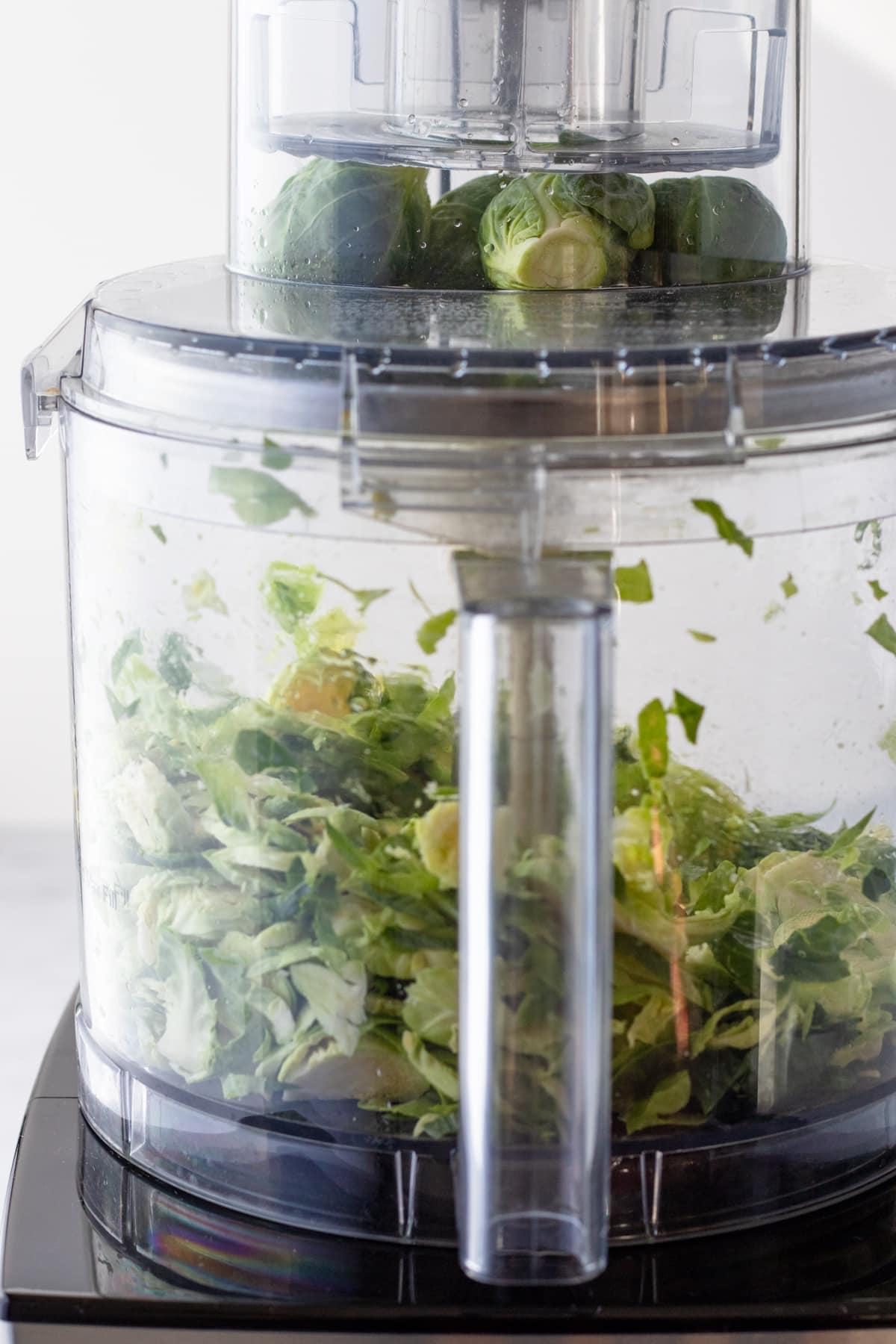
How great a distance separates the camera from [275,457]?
515 millimetres

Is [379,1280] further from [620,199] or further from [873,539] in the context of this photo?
[620,199]

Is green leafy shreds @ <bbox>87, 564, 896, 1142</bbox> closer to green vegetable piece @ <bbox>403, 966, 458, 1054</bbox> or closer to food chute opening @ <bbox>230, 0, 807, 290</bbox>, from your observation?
green vegetable piece @ <bbox>403, 966, 458, 1054</bbox>

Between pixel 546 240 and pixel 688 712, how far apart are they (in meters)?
0.22

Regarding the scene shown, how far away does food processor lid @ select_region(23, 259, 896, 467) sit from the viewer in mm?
489

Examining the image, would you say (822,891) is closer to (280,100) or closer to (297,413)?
(297,413)

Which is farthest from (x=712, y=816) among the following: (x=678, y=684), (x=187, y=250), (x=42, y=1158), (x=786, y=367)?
(x=187, y=250)

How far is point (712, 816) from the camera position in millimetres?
537

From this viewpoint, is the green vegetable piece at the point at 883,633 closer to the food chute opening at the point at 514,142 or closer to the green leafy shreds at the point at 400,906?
the green leafy shreds at the point at 400,906

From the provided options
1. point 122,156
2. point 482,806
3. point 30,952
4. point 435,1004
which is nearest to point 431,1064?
point 435,1004

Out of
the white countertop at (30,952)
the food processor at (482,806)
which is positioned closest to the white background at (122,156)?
the white countertop at (30,952)

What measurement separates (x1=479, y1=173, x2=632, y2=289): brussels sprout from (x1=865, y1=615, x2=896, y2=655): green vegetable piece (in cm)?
20

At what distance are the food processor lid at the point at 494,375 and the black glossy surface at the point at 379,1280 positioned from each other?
0.94ft

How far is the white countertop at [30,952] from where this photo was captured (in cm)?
91

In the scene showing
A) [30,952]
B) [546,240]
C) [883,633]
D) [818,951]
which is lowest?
[30,952]
